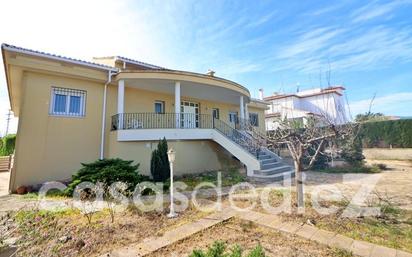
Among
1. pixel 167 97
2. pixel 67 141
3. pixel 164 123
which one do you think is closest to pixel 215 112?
pixel 167 97

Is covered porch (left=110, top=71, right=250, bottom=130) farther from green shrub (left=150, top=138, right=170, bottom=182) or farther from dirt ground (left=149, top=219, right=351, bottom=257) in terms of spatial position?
dirt ground (left=149, top=219, right=351, bottom=257)

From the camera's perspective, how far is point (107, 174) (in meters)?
7.90

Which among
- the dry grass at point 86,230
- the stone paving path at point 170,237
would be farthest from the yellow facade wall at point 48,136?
the stone paving path at point 170,237

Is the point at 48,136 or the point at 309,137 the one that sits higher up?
the point at 48,136

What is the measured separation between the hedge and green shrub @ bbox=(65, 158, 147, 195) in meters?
19.1

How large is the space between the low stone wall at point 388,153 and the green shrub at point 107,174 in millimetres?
20561

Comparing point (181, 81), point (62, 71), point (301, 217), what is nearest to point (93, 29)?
point (62, 71)

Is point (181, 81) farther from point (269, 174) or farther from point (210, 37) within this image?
point (269, 174)

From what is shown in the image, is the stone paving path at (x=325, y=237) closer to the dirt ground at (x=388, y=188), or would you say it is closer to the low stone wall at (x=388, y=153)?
the dirt ground at (x=388, y=188)

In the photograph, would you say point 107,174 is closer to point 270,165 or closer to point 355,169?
point 270,165

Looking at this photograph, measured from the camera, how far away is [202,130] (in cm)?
1267

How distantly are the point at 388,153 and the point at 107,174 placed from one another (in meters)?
22.1

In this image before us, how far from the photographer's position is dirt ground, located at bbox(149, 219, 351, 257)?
3.87 m

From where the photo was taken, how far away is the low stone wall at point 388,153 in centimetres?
1791
